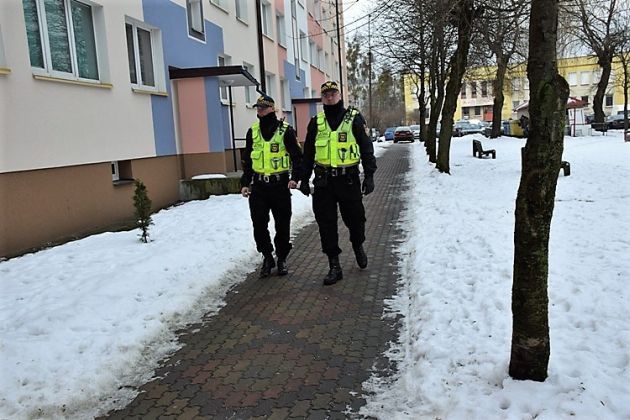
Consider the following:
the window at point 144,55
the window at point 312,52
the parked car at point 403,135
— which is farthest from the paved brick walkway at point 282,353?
the parked car at point 403,135

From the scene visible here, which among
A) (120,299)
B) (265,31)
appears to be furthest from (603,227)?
(265,31)

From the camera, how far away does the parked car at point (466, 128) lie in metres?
51.5

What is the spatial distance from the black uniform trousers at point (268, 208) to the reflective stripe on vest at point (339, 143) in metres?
0.64

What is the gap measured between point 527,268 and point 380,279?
300cm

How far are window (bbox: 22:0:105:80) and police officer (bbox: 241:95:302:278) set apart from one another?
411cm

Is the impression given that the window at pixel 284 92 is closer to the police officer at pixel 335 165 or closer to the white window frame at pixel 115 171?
the white window frame at pixel 115 171

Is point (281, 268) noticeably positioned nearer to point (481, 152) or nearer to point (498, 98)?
point (481, 152)

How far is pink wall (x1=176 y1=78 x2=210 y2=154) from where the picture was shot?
13016 millimetres

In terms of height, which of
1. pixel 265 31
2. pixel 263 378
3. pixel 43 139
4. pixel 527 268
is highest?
pixel 265 31

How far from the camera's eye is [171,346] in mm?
4488

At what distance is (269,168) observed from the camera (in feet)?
20.0

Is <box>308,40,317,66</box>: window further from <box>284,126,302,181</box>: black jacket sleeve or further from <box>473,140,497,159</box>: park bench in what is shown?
<box>284,126,302,181</box>: black jacket sleeve

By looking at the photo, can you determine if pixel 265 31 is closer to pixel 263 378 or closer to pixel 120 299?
pixel 120 299

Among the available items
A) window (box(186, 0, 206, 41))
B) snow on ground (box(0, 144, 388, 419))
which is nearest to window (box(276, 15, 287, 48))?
window (box(186, 0, 206, 41))
